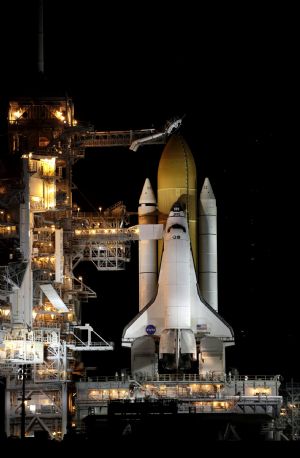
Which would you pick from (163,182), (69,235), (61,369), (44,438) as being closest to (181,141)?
(163,182)

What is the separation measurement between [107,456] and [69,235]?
28.2 meters

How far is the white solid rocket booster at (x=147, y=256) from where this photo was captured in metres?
72.9

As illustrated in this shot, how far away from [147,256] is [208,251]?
3.02m

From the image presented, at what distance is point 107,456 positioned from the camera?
47844 millimetres

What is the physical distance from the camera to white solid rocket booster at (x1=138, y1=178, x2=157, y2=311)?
72.9 metres

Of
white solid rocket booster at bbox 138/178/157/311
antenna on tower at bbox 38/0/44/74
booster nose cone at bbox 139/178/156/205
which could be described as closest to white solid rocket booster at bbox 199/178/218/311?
white solid rocket booster at bbox 138/178/157/311

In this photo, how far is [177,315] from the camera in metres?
70.1

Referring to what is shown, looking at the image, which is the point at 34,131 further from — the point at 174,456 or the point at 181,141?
the point at 174,456

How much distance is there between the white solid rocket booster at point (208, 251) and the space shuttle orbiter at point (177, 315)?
1.30 meters

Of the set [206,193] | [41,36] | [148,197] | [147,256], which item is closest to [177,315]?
[147,256]

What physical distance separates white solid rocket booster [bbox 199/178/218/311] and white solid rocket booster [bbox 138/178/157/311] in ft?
7.72

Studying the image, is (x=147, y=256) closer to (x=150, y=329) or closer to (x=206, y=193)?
(x=150, y=329)

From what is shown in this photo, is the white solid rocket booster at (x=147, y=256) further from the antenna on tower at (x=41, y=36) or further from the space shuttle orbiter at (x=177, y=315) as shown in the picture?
the antenna on tower at (x=41, y=36)

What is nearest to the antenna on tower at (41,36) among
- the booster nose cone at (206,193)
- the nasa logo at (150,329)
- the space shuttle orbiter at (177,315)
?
the booster nose cone at (206,193)
